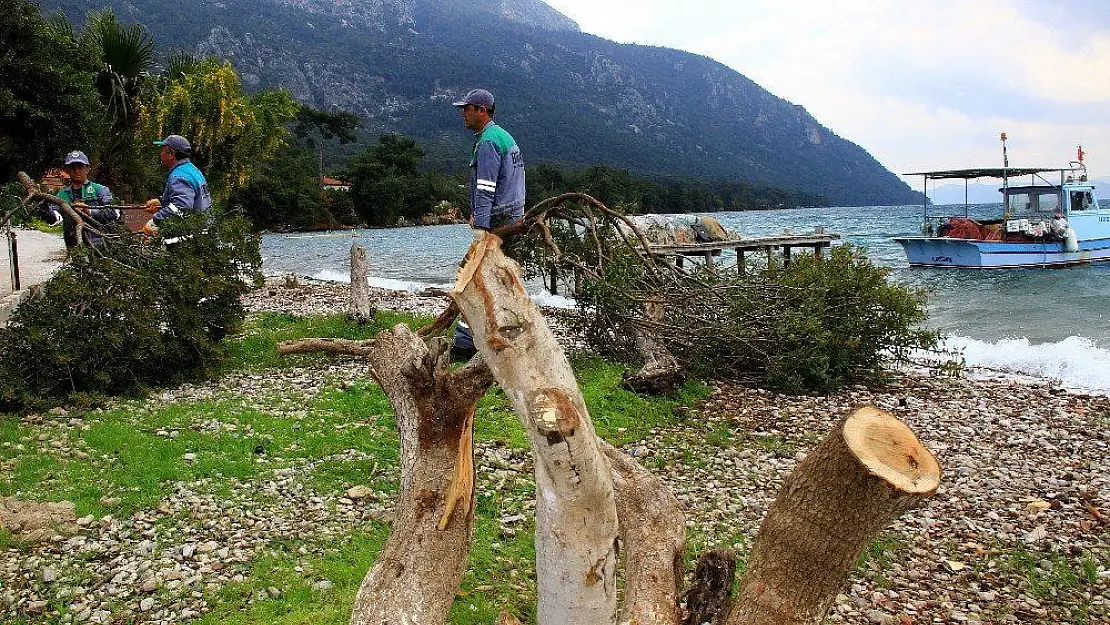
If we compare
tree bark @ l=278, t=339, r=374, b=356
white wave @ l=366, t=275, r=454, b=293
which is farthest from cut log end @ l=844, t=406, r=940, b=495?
white wave @ l=366, t=275, r=454, b=293

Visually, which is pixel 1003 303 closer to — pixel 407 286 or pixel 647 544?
pixel 407 286

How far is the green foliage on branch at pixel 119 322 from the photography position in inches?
302

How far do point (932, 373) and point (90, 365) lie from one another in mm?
11208

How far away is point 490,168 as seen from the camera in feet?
23.8

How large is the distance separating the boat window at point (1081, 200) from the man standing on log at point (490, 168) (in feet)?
104

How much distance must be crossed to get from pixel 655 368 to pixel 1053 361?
8.13 metres

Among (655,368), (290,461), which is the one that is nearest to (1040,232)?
(655,368)

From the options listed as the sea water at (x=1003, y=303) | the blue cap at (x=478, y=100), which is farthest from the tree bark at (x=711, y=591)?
the sea water at (x=1003, y=303)

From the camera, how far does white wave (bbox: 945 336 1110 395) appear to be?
11.5 metres

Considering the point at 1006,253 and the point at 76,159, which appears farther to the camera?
the point at 1006,253

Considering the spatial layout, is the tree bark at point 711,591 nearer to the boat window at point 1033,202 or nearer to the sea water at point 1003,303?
the sea water at point 1003,303

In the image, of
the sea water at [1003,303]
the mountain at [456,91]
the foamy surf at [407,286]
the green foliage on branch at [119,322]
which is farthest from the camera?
the mountain at [456,91]

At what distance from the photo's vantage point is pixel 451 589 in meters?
3.85

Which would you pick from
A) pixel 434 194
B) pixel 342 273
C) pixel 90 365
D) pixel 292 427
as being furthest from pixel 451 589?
pixel 434 194
